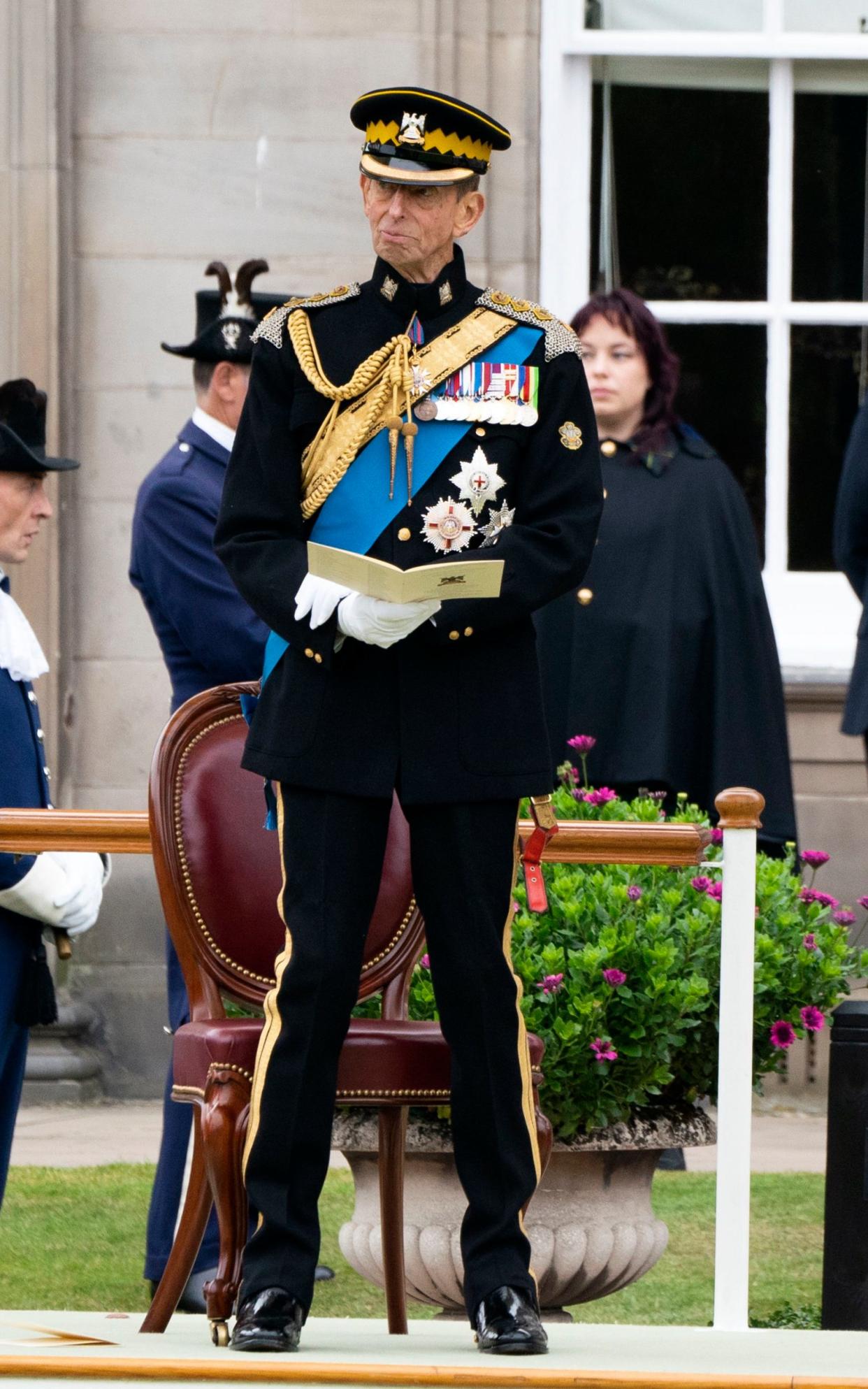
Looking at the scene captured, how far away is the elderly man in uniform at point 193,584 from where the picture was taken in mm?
5418

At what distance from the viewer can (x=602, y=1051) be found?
4707 millimetres

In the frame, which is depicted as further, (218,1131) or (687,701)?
(687,701)

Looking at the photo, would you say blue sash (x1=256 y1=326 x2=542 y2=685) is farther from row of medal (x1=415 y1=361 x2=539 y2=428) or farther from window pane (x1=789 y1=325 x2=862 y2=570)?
window pane (x1=789 y1=325 x2=862 y2=570)

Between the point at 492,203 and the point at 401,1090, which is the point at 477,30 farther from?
the point at 401,1090

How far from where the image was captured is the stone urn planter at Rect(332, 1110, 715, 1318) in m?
4.81

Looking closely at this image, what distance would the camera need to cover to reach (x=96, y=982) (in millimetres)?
7945

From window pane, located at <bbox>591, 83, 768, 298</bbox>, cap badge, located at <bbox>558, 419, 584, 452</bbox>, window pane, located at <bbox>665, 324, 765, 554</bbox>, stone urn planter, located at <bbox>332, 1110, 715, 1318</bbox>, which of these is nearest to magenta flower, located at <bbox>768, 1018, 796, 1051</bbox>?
stone urn planter, located at <bbox>332, 1110, 715, 1318</bbox>

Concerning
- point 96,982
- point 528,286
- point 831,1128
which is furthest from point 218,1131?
point 528,286

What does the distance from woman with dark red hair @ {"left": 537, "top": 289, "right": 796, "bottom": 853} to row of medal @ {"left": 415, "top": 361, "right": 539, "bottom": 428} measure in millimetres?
2718

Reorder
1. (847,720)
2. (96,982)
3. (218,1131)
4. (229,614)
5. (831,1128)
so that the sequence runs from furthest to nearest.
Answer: (96,982) < (847,720) < (229,614) < (831,1128) < (218,1131)

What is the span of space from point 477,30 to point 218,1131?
4.80 metres

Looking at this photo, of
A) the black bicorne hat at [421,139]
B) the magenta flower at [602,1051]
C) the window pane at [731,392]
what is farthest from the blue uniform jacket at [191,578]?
the window pane at [731,392]

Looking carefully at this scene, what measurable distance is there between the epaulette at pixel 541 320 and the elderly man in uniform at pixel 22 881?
4.15 ft

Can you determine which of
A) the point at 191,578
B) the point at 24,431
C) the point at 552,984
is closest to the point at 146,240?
the point at 191,578
